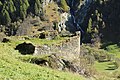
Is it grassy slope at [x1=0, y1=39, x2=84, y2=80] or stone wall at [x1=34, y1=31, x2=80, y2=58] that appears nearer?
Answer: grassy slope at [x1=0, y1=39, x2=84, y2=80]

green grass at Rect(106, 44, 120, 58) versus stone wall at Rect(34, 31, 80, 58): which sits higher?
stone wall at Rect(34, 31, 80, 58)

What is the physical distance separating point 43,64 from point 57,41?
740cm

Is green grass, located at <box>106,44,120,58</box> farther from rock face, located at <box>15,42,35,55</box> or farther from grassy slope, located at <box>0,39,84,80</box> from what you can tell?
grassy slope, located at <box>0,39,84,80</box>

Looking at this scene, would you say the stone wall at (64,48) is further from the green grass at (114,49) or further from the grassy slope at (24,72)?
the green grass at (114,49)

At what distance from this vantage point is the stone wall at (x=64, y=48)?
1474 inches

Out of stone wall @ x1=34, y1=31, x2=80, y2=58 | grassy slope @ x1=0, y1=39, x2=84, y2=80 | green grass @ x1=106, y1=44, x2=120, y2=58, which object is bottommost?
green grass @ x1=106, y1=44, x2=120, y2=58

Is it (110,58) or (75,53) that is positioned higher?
(75,53)

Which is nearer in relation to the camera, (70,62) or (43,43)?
(70,62)

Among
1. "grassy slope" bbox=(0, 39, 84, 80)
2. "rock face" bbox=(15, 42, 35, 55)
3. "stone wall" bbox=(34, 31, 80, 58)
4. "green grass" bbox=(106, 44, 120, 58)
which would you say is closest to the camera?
"grassy slope" bbox=(0, 39, 84, 80)

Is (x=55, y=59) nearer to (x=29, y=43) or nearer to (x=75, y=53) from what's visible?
(x=29, y=43)

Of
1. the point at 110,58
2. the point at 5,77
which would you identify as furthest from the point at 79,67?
the point at 110,58

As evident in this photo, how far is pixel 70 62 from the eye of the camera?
34.4 metres

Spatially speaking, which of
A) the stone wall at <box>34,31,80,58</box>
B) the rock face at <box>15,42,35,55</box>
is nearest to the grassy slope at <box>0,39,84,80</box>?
the rock face at <box>15,42,35,55</box>

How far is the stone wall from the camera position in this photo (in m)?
37.4
